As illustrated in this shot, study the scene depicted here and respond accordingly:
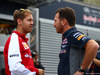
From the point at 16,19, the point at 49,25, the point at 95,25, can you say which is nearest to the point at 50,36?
the point at 49,25

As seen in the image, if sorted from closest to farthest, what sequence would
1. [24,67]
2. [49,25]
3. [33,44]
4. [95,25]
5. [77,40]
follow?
[77,40] < [24,67] < [33,44] < [49,25] < [95,25]

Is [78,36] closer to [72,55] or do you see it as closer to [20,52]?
[72,55]

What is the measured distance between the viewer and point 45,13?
1085 centimetres

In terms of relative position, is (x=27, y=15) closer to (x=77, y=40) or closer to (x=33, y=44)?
(x=77, y=40)

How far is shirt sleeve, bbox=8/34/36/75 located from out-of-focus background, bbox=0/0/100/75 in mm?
5231

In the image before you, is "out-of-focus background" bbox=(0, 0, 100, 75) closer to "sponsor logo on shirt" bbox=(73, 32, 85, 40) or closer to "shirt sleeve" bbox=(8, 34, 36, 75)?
"shirt sleeve" bbox=(8, 34, 36, 75)

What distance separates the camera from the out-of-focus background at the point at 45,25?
9148mm

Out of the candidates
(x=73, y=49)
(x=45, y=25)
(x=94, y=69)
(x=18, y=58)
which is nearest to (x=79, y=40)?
(x=73, y=49)

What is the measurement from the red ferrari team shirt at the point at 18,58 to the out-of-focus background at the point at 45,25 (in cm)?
511

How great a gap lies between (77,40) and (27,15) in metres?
1.12

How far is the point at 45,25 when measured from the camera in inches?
423

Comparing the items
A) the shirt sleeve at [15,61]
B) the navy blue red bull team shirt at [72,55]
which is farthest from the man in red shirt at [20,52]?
the navy blue red bull team shirt at [72,55]

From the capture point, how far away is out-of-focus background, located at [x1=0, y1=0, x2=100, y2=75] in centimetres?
915

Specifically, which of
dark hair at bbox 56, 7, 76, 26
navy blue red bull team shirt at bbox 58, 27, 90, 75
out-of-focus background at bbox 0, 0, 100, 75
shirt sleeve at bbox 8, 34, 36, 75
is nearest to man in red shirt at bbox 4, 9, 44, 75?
shirt sleeve at bbox 8, 34, 36, 75
